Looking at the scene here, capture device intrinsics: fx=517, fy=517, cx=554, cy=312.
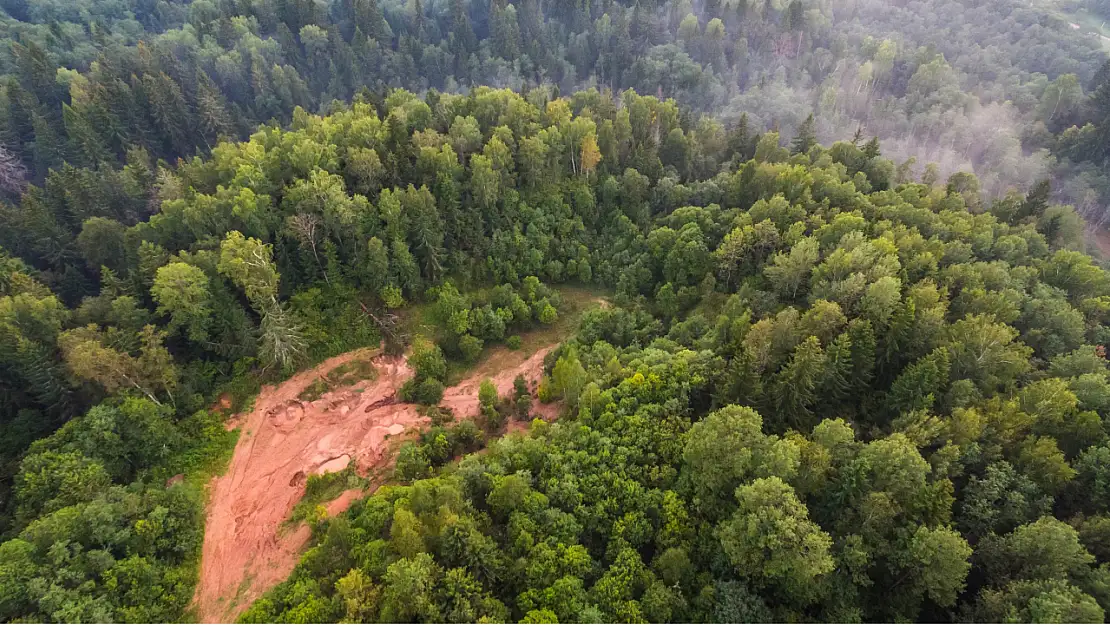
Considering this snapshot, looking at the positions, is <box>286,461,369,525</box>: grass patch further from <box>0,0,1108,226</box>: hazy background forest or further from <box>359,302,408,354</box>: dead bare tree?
<box>0,0,1108,226</box>: hazy background forest

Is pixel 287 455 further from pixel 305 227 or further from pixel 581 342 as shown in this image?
pixel 581 342

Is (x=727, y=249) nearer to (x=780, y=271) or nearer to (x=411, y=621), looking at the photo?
(x=780, y=271)

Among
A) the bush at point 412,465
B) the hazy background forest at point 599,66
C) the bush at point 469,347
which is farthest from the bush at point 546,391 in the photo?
the hazy background forest at point 599,66

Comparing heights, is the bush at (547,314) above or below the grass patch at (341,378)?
above

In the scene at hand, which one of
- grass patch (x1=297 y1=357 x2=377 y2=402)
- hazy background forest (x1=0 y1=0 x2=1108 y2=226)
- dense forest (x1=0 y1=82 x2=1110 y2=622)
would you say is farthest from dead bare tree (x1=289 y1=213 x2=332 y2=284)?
hazy background forest (x1=0 y1=0 x2=1108 y2=226)

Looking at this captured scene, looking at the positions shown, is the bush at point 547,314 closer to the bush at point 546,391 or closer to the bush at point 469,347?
the bush at point 469,347

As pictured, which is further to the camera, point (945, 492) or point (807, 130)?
point (807, 130)

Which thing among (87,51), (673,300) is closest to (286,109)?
(87,51)
